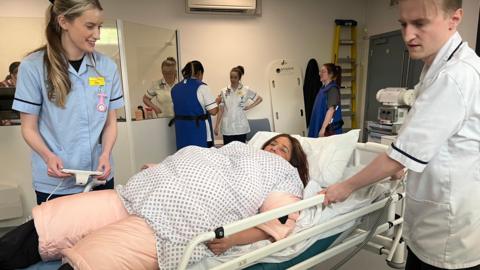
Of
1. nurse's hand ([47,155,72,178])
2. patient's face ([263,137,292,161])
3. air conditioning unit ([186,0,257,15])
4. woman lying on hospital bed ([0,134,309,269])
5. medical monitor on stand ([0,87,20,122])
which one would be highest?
air conditioning unit ([186,0,257,15])

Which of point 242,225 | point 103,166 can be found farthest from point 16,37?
point 242,225

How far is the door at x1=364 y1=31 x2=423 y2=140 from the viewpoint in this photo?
14.2ft

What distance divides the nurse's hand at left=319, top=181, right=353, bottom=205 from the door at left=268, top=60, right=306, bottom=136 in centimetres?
378

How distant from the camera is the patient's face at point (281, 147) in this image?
1795 mm

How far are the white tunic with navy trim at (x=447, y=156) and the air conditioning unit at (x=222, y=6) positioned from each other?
3765 mm

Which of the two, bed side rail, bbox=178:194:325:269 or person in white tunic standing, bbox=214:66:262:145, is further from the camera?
person in white tunic standing, bbox=214:66:262:145

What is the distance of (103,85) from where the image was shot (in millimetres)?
1406

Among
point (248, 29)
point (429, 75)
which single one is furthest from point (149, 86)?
point (429, 75)

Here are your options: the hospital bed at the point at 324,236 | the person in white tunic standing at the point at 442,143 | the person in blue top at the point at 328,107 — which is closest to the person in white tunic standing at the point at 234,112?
the person in blue top at the point at 328,107

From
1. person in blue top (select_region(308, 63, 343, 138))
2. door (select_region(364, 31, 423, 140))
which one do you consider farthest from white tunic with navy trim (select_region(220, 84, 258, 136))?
door (select_region(364, 31, 423, 140))

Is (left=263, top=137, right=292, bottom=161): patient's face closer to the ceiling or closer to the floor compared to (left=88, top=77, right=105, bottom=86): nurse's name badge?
closer to the floor

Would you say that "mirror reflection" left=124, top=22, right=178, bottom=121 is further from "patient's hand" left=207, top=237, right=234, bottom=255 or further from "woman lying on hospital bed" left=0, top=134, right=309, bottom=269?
"patient's hand" left=207, top=237, right=234, bottom=255

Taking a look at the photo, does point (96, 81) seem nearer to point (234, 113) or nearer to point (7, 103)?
point (7, 103)

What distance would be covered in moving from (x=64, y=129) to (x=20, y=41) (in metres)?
3.08
